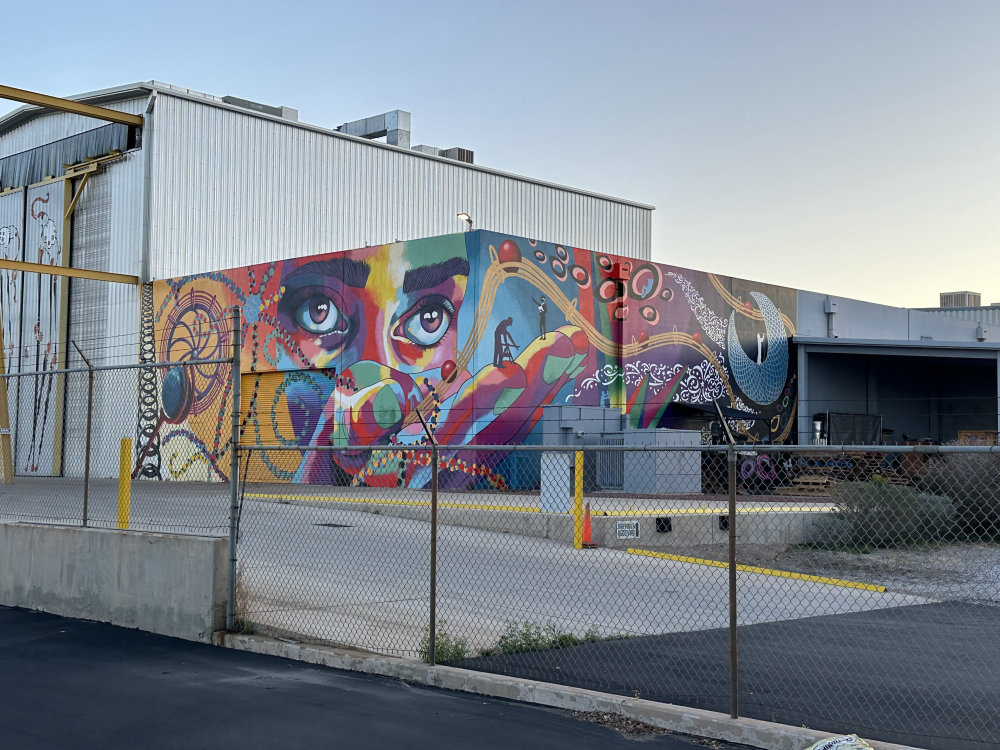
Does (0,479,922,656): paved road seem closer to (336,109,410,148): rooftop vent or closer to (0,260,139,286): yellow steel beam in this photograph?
(0,260,139,286): yellow steel beam

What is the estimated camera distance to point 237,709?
297 inches

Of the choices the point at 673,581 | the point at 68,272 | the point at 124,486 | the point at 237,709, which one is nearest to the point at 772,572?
the point at 673,581

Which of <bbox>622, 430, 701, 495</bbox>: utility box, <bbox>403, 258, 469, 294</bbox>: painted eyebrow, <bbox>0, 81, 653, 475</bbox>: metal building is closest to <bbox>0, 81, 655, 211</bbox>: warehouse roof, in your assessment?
<bbox>0, 81, 653, 475</bbox>: metal building

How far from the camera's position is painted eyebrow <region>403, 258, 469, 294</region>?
24.6 meters

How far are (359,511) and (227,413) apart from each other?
7871 mm

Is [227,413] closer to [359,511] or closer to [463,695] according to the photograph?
[359,511]

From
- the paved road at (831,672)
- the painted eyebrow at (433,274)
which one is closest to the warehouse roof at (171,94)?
the painted eyebrow at (433,274)

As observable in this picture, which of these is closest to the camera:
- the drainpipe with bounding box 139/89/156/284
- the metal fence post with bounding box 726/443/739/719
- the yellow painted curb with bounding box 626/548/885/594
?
the metal fence post with bounding box 726/443/739/719

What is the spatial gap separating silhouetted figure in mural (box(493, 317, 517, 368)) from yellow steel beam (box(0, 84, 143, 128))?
13946mm

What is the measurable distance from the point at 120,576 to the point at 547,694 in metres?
5.58

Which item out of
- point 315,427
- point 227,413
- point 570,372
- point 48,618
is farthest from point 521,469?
point 48,618

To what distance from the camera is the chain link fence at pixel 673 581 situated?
26.8 feet

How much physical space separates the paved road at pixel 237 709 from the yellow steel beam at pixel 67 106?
74.3 feet

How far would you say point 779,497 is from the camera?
66.4ft
